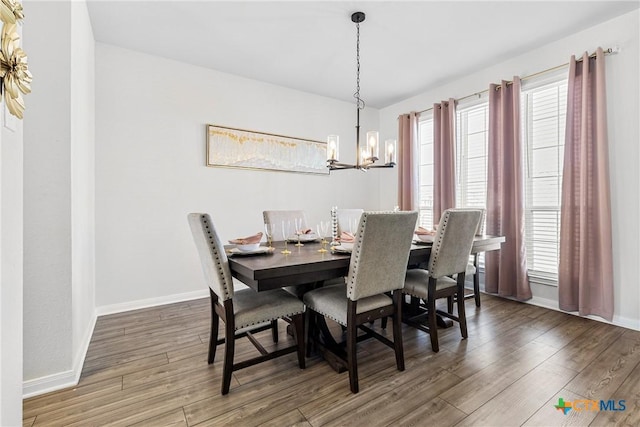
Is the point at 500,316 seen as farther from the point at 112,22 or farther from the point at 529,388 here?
the point at 112,22

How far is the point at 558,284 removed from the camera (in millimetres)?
2961

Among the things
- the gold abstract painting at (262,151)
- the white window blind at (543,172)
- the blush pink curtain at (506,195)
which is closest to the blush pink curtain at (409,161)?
the blush pink curtain at (506,195)

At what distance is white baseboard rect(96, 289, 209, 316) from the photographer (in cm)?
299

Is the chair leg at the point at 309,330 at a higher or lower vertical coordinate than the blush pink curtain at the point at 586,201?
lower

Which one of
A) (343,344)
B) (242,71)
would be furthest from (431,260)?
(242,71)

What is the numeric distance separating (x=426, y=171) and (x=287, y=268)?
3.34m

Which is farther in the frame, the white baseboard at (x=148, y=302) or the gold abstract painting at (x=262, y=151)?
the gold abstract painting at (x=262, y=151)

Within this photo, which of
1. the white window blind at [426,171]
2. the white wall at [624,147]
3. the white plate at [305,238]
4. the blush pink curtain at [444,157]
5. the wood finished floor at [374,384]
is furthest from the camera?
the white window blind at [426,171]

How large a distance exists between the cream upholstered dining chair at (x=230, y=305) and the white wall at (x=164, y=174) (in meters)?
1.66

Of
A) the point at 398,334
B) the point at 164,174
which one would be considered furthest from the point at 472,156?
the point at 164,174

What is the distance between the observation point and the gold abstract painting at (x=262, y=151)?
3.56 metres

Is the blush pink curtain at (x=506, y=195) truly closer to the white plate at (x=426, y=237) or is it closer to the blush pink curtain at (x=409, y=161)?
the blush pink curtain at (x=409, y=161)

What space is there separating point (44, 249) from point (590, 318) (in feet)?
14.0

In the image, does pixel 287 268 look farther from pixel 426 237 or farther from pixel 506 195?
pixel 506 195
